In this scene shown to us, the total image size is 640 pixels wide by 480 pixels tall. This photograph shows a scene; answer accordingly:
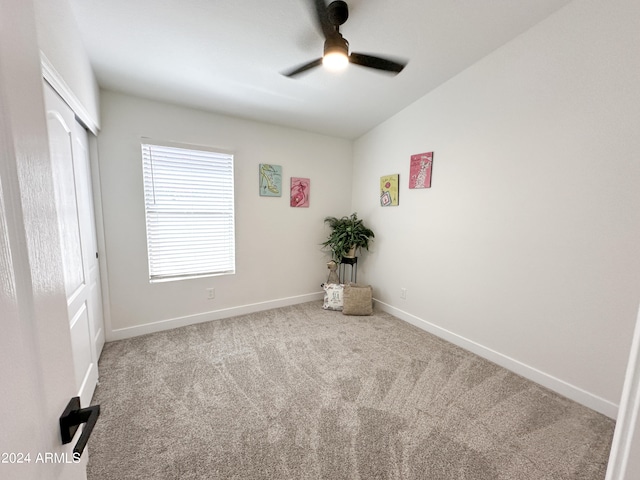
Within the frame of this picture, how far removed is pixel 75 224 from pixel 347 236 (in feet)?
8.70

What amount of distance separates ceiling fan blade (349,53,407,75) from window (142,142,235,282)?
5.82 ft

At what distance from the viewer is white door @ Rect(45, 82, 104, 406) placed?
1394mm

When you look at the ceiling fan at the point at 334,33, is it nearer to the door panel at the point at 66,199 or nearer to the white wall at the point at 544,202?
the white wall at the point at 544,202

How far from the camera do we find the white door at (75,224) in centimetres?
139

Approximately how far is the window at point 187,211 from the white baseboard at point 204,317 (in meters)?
0.47

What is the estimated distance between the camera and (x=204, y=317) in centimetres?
296

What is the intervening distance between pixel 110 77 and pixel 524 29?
3.33m

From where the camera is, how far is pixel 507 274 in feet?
7.07

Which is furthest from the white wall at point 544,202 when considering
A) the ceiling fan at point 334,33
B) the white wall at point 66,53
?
the white wall at point 66,53

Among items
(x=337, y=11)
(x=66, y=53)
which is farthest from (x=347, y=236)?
(x=66, y=53)

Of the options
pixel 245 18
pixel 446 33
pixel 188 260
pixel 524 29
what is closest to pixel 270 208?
pixel 188 260

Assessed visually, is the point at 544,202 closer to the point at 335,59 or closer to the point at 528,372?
the point at 528,372

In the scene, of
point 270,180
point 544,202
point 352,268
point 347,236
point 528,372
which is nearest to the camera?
point 544,202

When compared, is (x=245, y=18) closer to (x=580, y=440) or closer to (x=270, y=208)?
(x=270, y=208)
